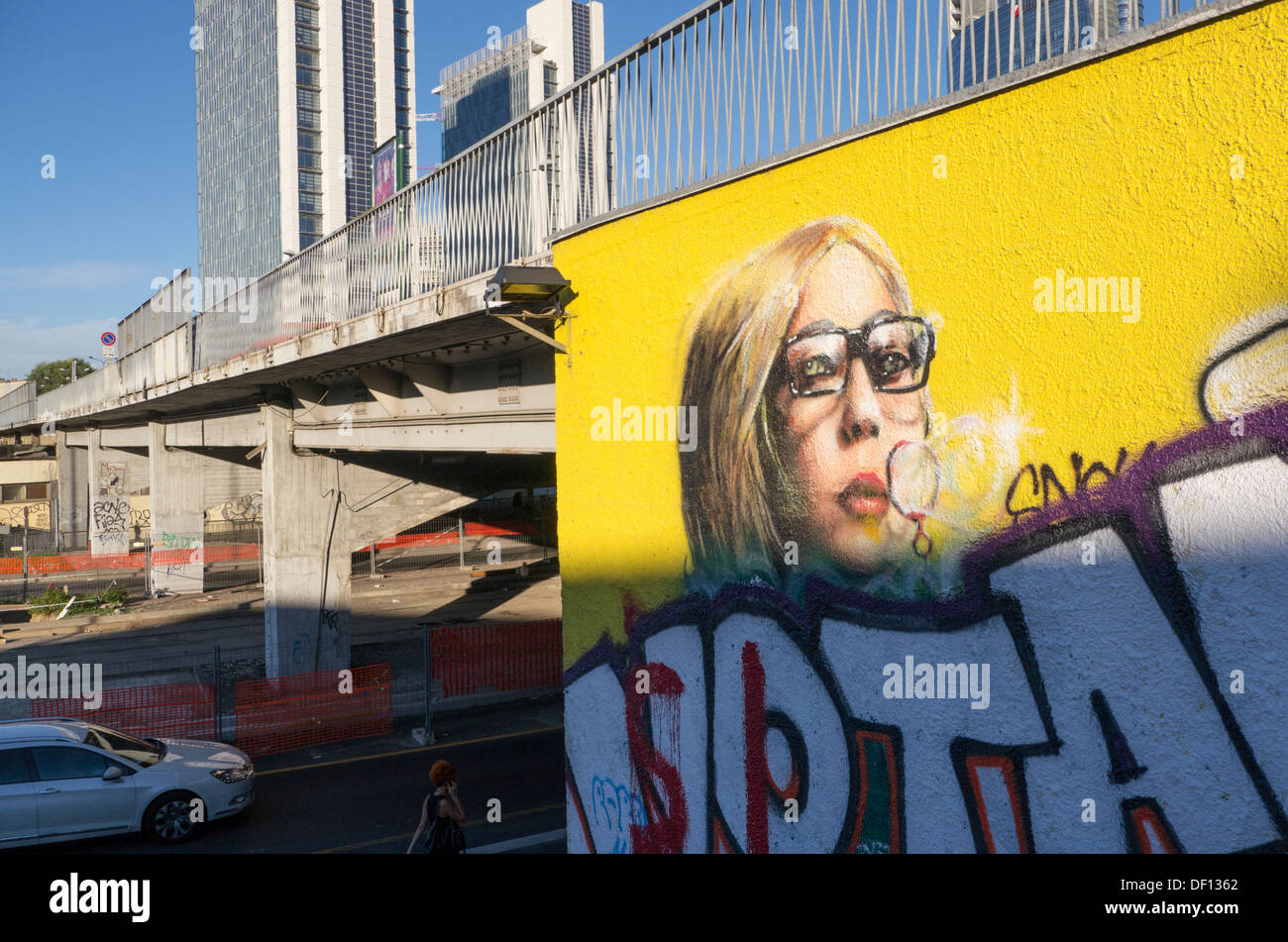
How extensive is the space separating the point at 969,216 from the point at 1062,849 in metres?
2.82

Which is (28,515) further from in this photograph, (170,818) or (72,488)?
(170,818)

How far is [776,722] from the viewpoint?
18.3ft

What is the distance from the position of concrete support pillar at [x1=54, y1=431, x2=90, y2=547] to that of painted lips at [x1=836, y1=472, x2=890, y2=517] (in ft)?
181

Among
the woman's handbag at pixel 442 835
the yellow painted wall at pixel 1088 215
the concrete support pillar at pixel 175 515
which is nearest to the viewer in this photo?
the yellow painted wall at pixel 1088 215

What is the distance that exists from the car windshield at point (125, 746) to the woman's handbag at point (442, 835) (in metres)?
5.83

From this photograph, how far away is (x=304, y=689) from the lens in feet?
56.0

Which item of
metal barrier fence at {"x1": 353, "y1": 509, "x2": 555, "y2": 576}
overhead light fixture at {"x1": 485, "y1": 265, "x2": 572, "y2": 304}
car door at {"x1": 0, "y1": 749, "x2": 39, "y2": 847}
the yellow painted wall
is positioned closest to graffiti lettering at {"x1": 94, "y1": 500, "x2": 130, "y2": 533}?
metal barrier fence at {"x1": 353, "y1": 509, "x2": 555, "y2": 576}

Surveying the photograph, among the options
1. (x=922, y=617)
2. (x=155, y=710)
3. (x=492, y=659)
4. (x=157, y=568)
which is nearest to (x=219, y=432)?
(x=157, y=568)

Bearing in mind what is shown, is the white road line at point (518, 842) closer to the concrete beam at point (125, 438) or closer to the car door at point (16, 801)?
the car door at point (16, 801)

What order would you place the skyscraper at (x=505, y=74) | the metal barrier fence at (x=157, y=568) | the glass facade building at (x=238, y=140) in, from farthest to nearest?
the skyscraper at (x=505, y=74), the glass facade building at (x=238, y=140), the metal barrier fence at (x=157, y=568)

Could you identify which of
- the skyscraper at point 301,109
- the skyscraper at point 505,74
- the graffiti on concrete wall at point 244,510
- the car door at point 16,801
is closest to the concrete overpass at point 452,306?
the car door at point 16,801

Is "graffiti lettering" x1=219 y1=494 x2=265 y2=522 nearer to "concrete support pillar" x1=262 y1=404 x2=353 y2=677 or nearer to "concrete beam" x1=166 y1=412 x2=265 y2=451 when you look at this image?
"concrete beam" x1=166 y1=412 x2=265 y2=451

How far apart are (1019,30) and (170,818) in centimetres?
1173

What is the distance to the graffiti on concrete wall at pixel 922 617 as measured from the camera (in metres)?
3.60
